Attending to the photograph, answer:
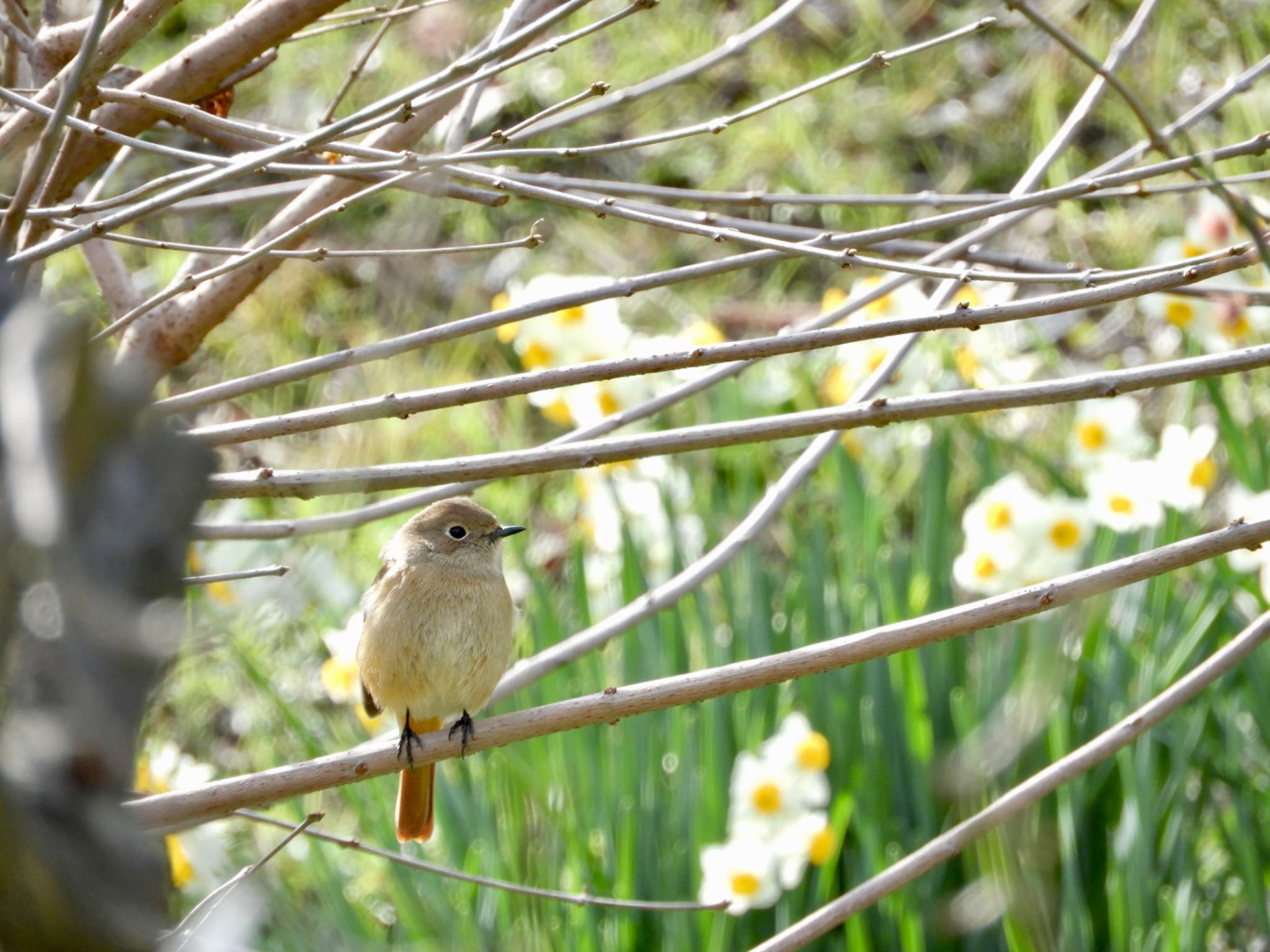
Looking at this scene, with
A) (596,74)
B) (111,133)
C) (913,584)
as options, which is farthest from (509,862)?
(596,74)

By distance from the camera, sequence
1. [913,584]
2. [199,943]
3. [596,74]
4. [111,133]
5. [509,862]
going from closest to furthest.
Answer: [199,943], [111,133], [509,862], [913,584], [596,74]

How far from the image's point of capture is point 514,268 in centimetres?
693

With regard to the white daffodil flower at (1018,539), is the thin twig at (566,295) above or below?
above

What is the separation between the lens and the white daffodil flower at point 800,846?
10.5ft

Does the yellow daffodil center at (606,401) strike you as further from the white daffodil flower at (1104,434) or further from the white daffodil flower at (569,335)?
the white daffodil flower at (1104,434)

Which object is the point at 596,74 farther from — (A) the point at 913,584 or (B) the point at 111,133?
(B) the point at 111,133

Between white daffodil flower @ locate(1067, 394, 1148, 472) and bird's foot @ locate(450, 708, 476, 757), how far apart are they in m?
2.01

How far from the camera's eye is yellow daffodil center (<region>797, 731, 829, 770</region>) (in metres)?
3.31

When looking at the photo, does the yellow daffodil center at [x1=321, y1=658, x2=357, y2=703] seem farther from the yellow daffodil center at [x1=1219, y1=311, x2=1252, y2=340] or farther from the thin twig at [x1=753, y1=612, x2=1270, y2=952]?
the yellow daffodil center at [x1=1219, y1=311, x2=1252, y2=340]

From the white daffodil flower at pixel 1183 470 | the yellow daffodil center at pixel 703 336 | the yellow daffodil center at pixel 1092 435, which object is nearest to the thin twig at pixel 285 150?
the yellow daffodil center at pixel 703 336

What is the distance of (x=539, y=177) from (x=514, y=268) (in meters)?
4.55

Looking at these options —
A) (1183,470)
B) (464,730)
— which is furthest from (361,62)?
(1183,470)

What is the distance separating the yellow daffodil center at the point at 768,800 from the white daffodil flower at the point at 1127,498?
4.22ft

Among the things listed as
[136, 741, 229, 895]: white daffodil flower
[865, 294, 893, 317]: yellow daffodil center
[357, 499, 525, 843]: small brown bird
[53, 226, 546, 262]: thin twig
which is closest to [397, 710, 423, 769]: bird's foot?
[357, 499, 525, 843]: small brown bird
